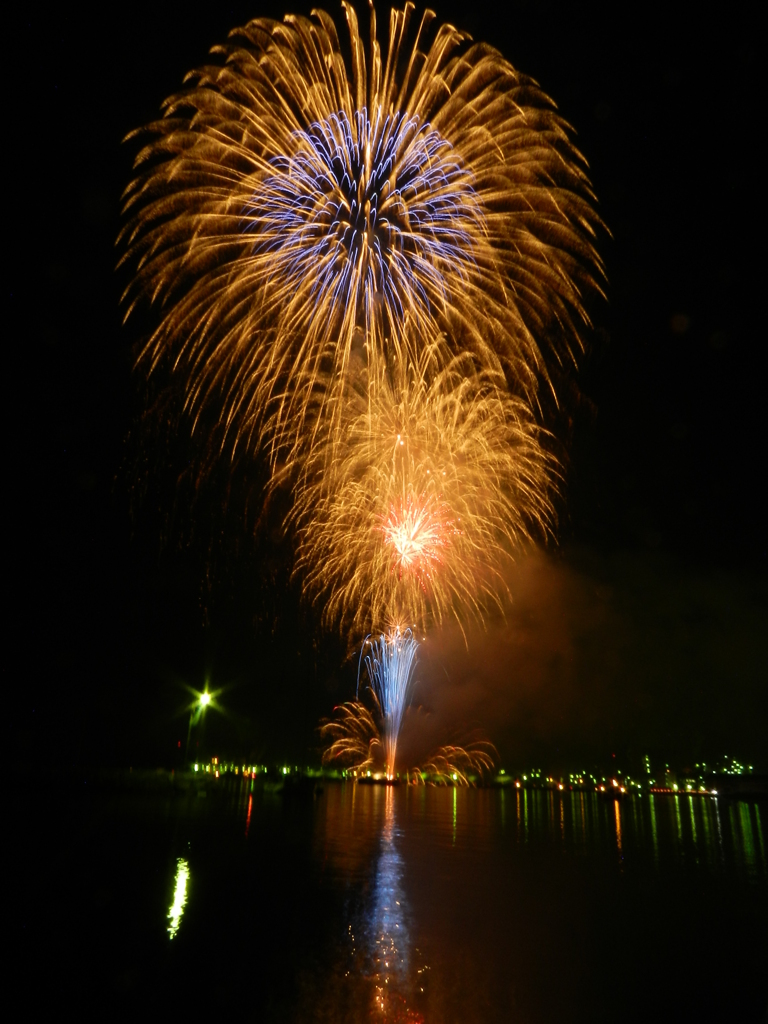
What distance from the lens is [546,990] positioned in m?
6.77

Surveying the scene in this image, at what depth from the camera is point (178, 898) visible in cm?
988

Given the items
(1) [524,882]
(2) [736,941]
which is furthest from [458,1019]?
(1) [524,882]

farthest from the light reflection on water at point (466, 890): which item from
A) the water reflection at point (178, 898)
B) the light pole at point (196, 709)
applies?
the light pole at point (196, 709)

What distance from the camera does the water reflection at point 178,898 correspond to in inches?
330

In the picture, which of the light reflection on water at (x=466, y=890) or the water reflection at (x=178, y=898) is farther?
the water reflection at (x=178, y=898)

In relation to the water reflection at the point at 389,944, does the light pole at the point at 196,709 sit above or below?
above

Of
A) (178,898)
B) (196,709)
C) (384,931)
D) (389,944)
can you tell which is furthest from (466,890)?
(196,709)

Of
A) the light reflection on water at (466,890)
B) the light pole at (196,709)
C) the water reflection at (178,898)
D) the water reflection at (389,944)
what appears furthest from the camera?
the light pole at (196,709)

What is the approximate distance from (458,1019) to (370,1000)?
2.46 ft

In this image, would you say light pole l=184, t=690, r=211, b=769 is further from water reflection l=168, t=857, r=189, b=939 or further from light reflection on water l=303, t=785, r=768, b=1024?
water reflection l=168, t=857, r=189, b=939

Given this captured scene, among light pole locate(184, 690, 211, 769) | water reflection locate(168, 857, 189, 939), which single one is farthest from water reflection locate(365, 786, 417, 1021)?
light pole locate(184, 690, 211, 769)

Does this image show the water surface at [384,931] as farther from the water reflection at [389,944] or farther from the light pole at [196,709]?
the light pole at [196,709]

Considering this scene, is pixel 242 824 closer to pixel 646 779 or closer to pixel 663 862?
pixel 663 862

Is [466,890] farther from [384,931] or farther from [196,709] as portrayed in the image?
[196,709]
